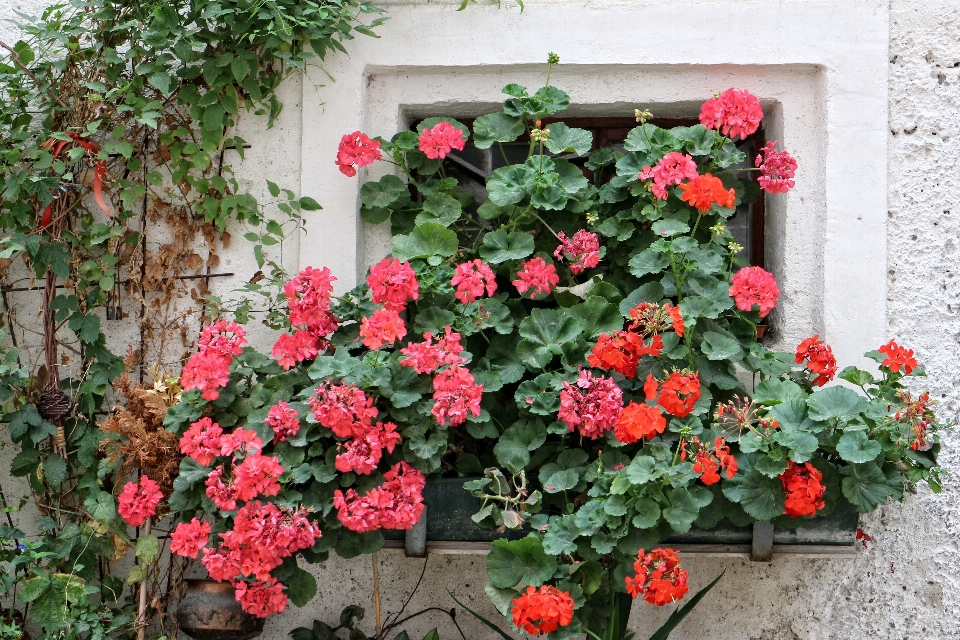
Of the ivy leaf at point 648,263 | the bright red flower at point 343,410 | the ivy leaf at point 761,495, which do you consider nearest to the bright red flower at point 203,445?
the bright red flower at point 343,410

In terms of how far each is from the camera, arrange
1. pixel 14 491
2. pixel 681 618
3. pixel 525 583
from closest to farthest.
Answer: pixel 525 583 < pixel 681 618 < pixel 14 491

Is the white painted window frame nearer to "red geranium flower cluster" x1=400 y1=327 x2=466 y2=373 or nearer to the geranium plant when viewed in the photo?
the geranium plant

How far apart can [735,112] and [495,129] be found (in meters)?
0.67

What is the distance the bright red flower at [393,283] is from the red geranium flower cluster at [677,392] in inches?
25.5

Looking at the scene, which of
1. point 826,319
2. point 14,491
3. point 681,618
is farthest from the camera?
point 14,491

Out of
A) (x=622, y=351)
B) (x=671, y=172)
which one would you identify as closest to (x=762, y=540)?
(x=622, y=351)

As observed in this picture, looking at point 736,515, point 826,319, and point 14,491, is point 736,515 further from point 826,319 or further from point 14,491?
point 14,491

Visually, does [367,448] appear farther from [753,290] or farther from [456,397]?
[753,290]

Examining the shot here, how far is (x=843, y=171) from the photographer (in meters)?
2.73

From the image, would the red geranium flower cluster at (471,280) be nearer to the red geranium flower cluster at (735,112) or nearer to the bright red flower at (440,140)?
the bright red flower at (440,140)

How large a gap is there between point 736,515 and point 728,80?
1.30 metres

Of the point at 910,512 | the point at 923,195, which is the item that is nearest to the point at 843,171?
the point at 923,195

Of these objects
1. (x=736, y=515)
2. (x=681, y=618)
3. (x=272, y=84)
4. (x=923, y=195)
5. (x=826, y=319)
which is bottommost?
(x=681, y=618)

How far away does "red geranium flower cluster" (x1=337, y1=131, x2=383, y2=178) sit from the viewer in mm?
2680
